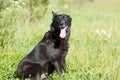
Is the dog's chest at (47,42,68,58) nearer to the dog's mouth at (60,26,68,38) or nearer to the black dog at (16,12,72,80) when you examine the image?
the black dog at (16,12,72,80)

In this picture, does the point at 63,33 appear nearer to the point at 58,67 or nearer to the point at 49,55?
the point at 49,55

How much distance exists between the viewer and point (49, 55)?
286 inches

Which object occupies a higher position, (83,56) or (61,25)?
(61,25)

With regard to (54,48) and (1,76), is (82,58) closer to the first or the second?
(54,48)

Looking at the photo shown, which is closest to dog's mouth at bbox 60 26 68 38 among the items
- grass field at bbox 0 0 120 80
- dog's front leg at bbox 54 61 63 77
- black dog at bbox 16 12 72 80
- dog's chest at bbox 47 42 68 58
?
black dog at bbox 16 12 72 80

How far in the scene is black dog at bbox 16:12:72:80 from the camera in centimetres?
717

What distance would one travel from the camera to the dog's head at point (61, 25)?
7387mm

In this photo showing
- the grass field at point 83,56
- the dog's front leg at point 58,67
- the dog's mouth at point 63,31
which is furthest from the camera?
the dog's mouth at point 63,31

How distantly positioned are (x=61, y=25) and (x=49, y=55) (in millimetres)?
639

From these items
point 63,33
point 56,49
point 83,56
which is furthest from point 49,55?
point 83,56

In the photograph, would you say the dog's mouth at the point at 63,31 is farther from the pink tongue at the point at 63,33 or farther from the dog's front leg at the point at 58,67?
the dog's front leg at the point at 58,67

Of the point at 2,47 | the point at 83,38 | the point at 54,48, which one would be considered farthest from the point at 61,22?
the point at 83,38

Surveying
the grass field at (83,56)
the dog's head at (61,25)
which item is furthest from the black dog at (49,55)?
the grass field at (83,56)

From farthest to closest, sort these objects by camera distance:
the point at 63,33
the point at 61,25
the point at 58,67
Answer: the point at 63,33 → the point at 61,25 → the point at 58,67
